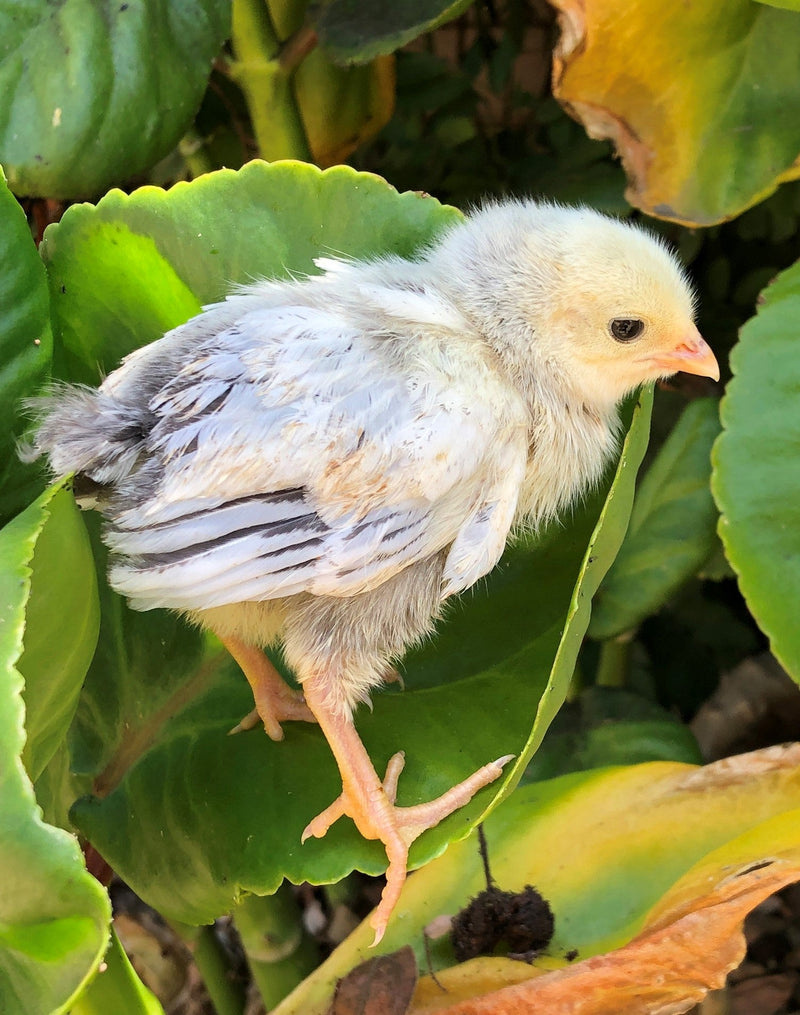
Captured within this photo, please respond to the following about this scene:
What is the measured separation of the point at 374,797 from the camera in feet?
Result: 1.92

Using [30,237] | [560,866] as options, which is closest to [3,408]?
[30,237]

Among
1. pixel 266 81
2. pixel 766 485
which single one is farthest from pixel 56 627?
pixel 266 81

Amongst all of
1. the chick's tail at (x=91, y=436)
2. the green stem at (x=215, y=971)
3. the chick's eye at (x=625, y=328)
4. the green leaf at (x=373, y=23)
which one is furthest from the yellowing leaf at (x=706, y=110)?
the green stem at (x=215, y=971)

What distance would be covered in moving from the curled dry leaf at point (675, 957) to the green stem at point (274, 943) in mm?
188

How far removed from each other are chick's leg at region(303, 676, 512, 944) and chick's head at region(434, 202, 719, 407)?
246 mm

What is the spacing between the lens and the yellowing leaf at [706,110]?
2.56ft

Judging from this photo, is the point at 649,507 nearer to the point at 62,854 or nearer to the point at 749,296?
the point at 749,296

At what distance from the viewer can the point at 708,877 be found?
→ 2.03 ft

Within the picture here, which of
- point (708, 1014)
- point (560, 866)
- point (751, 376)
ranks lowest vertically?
point (708, 1014)

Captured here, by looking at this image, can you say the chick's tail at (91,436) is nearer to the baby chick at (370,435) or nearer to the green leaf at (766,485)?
the baby chick at (370,435)

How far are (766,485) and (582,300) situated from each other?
212 millimetres

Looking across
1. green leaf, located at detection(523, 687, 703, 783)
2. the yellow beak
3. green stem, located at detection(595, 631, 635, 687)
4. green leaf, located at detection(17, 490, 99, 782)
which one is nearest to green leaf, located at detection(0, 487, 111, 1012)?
green leaf, located at detection(17, 490, 99, 782)

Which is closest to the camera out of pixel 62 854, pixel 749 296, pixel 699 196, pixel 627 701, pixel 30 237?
pixel 62 854

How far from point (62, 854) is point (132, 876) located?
0.30 m
